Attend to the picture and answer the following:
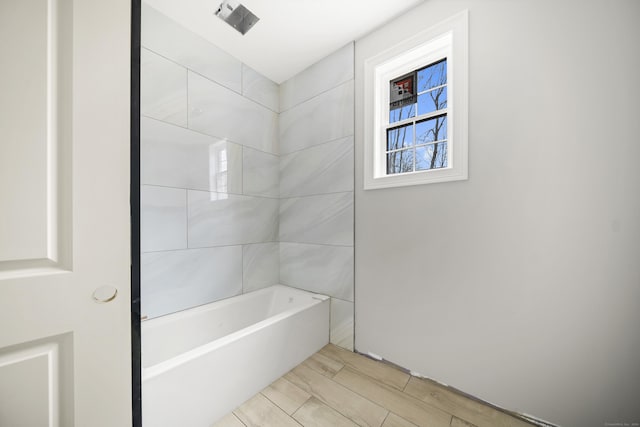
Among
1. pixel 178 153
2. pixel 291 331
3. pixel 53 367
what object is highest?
pixel 178 153

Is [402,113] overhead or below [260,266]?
overhead

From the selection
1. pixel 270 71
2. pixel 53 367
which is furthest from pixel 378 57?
pixel 53 367

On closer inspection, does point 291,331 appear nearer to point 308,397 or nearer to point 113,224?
point 308,397

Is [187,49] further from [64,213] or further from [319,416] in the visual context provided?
Result: [319,416]

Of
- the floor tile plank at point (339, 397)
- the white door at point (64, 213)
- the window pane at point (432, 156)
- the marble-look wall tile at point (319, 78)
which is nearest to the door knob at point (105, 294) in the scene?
the white door at point (64, 213)

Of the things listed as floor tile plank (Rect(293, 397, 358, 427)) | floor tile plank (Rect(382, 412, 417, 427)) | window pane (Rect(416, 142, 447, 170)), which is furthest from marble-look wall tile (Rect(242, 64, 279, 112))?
floor tile plank (Rect(382, 412, 417, 427))

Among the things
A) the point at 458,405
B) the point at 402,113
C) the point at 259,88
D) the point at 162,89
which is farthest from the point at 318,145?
the point at 458,405

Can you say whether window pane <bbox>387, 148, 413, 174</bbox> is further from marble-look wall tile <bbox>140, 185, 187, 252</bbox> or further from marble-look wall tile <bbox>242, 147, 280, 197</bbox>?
marble-look wall tile <bbox>140, 185, 187, 252</bbox>

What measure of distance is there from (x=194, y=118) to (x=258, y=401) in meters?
2.02

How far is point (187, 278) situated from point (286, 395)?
1.08 meters

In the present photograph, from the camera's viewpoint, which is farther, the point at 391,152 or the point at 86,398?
the point at 391,152

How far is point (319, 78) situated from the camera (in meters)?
2.15

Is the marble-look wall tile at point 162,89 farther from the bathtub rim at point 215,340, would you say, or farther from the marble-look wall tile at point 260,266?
the bathtub rim at point 215,340

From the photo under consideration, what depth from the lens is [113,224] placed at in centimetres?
74
